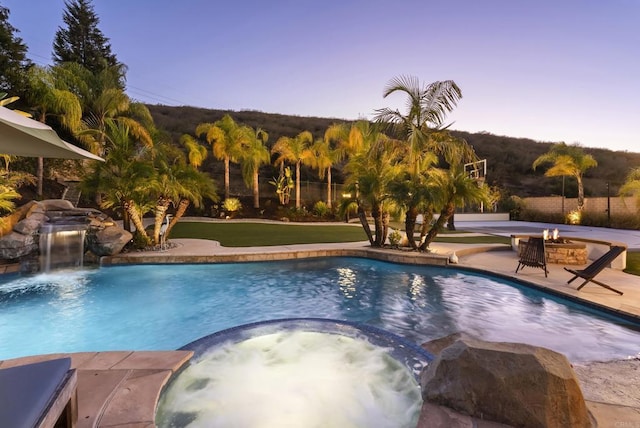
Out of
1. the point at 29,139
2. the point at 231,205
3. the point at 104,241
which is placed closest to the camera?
the point at 29,139

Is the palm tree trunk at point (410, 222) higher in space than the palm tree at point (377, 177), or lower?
lower

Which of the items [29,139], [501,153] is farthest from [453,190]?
[501,153]

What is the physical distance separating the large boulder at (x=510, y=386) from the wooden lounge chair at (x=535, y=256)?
5680 mm

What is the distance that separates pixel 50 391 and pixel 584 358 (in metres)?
5.21

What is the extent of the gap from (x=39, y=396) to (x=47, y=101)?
17.4 metres

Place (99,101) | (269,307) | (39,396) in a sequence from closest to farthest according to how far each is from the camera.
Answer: (39,396) → (269,307) → (99,101)

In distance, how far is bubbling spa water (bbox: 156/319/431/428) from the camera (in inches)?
104

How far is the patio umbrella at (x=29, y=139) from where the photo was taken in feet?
6.80

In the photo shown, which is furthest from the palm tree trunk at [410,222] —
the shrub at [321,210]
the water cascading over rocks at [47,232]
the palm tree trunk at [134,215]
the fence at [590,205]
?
the fence at [590,205]

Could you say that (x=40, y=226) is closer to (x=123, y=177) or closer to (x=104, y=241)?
(x=104, y=241)

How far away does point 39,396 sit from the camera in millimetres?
1629

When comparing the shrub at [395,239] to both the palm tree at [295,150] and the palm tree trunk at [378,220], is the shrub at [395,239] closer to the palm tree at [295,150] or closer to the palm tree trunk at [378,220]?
the palm tree trunk at [378,220]

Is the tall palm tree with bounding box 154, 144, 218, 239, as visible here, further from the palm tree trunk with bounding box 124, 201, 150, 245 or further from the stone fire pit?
the stone fire pit

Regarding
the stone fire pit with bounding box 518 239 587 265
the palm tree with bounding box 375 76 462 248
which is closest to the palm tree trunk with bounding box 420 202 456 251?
the palm tree with bounding box 375 76 462 248
